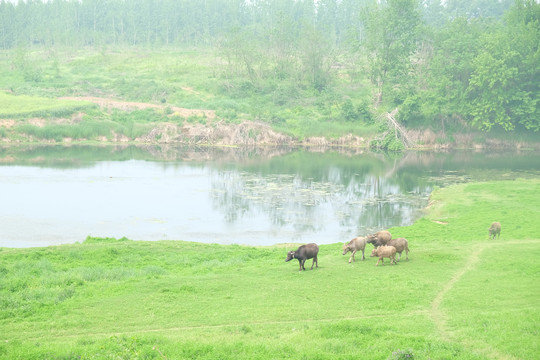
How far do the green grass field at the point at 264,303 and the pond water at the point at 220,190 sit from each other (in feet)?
23.5

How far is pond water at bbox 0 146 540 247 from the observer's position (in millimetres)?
31078

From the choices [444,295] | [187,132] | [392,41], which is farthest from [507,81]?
[444,295]

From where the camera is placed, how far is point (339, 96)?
81750 mm

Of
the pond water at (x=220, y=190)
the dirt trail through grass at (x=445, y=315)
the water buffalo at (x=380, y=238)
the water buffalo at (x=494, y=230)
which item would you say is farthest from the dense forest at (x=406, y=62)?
the water buffalo at (x=380, y=238)

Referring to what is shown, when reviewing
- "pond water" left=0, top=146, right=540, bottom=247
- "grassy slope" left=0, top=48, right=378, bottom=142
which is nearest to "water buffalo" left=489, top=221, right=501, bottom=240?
"pond water" left=0, top=146, right=540, bottom=247

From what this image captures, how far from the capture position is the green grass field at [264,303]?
11945 mm

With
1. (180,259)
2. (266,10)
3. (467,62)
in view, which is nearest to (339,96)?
(467,62)

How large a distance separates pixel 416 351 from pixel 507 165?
5031cm

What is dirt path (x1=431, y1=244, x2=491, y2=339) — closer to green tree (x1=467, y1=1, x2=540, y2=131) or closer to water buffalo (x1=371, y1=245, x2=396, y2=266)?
water buffalo (x1=371, y1=245, x2=396, y2=266)

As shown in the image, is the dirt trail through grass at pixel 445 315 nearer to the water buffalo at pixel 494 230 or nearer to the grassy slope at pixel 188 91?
the water buffalo at pixel 494 230

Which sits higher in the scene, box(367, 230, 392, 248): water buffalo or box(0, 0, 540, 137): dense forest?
box(0, 0, 540, 137): dense forest

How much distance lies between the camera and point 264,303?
615 inches

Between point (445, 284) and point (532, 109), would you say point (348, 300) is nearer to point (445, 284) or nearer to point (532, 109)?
point (445, 284)

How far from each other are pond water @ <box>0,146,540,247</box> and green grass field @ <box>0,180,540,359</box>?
717 cm
